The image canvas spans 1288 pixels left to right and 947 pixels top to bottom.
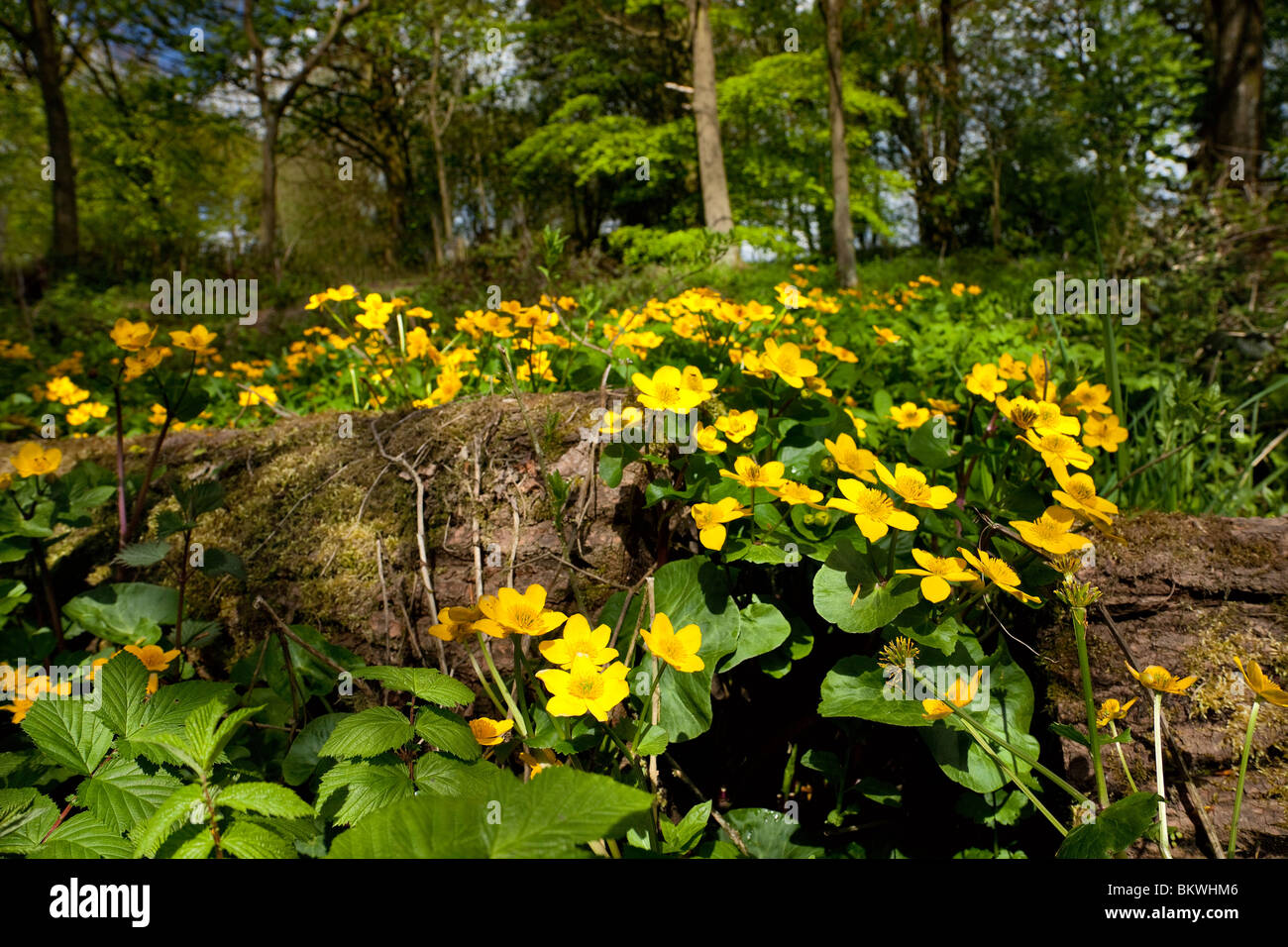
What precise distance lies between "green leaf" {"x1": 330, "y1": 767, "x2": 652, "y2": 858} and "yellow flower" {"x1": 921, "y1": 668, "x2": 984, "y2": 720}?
47 centimetres

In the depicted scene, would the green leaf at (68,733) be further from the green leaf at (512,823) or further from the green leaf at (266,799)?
the green leaf at (512,823)

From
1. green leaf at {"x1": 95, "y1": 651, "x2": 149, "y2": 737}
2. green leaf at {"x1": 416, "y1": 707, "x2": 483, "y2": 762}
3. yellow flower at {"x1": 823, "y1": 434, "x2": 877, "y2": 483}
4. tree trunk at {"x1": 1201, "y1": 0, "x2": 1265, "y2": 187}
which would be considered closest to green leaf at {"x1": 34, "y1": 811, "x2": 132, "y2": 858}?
green leaf at {"x1": 95, "y1": 651, "x2": 149, "y2": 737}

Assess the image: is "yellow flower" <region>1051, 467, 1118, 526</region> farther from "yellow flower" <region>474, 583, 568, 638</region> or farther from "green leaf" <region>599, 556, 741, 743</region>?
"yellow flower" <region>474, 583, 568, 638</region>

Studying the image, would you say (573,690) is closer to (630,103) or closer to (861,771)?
(861,771)

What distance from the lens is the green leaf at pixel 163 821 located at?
700 millimetres

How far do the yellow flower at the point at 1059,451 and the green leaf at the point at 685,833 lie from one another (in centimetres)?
81

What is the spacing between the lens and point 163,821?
0.73 metres

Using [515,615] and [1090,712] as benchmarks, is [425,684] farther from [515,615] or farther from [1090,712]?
[1090,712]

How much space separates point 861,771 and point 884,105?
44.1ft

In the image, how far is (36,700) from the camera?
3.12ft

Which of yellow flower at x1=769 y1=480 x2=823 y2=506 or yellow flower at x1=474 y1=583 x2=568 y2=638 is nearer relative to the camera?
yellow flower at x1=474 y1=583 x2=568 y2=638

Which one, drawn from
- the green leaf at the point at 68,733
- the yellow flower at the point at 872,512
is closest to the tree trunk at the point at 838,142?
the yellow flower at the point at 872,512

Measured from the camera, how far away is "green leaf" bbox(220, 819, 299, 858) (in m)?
0.72

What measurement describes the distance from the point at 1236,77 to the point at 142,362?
10.2 meters
